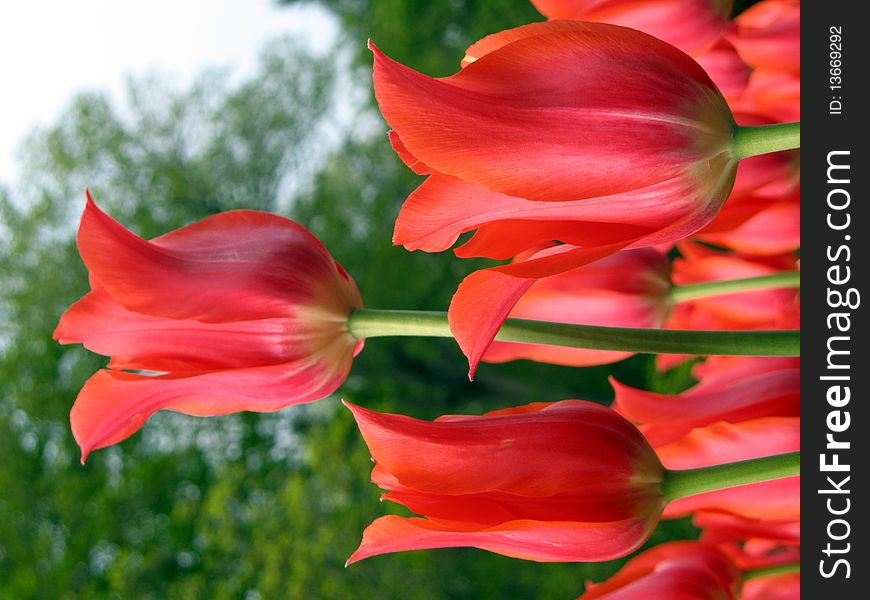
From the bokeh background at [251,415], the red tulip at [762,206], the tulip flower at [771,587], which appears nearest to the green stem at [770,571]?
the tulip flower at [771,587]

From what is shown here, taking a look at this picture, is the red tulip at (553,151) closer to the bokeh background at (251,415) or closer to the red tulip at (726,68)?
the red tulip at (726,68)

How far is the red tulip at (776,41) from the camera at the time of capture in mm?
357

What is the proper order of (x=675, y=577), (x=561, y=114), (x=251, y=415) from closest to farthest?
1. (x=561, y=114)
2. (x=675, y=577)
3. (x=251, y=415)

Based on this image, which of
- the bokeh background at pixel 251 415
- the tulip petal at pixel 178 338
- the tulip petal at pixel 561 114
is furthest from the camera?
the bokeh background at pixel 251 415

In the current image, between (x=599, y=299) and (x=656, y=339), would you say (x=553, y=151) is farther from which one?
(x=599, y=299)

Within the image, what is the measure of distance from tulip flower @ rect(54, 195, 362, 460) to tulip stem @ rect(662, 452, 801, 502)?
0.11 meters

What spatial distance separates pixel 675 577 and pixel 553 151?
0.16 meters

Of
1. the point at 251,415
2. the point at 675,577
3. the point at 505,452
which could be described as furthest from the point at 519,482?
the point at 251,415

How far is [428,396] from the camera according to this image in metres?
4.73

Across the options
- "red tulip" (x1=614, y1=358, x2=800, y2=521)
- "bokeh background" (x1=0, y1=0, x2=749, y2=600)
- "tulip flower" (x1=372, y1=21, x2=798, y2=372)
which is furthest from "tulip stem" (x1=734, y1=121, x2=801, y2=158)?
"bokeh background" (x1=0, y1=0, x2=749, y2=600)

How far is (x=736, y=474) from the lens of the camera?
0.79 ft

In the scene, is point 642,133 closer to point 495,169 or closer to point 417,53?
point 495,169

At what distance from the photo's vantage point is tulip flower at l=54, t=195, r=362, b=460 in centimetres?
30
